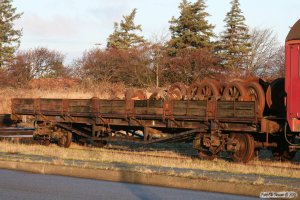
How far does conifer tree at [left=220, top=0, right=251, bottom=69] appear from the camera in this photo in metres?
53.8

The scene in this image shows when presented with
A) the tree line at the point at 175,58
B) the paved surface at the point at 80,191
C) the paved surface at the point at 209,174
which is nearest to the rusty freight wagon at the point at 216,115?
the paved surface at the point at 209,174

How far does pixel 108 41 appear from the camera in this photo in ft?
223

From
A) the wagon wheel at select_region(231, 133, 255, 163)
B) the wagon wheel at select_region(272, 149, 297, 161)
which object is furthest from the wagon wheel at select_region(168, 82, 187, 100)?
the wagon wheel at select_region(272, 149, 297, 161)

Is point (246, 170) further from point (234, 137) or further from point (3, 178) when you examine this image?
point (3, 178)

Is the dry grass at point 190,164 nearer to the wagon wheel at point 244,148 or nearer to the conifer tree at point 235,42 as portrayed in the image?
the wagon wheel at point 244,148

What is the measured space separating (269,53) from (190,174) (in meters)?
46.9

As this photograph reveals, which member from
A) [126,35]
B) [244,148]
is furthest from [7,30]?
[244,148]

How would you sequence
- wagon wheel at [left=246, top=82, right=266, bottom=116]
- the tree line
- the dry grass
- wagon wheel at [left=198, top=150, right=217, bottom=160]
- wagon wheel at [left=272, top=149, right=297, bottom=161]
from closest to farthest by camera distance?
the dry grass → wagon wheel at [left=246, top=82, right=266, bottom=116] → wagon wheel at [left=198, top=150, right=217, bottom=160] → wagon wheel at [left=272, top=149, right=297, bottom=161] → the tree line

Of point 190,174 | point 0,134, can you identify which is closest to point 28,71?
point 0,134

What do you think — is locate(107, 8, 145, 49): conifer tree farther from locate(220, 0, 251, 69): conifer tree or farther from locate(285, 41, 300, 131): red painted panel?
locate(285, 41, 300, 131): red painted panel

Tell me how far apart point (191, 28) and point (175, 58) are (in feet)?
26.5

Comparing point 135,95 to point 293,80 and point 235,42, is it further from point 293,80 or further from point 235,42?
point 235,42

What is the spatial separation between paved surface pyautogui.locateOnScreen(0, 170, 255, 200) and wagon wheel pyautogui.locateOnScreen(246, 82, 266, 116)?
198 inches

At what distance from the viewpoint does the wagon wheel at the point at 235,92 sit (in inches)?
634
